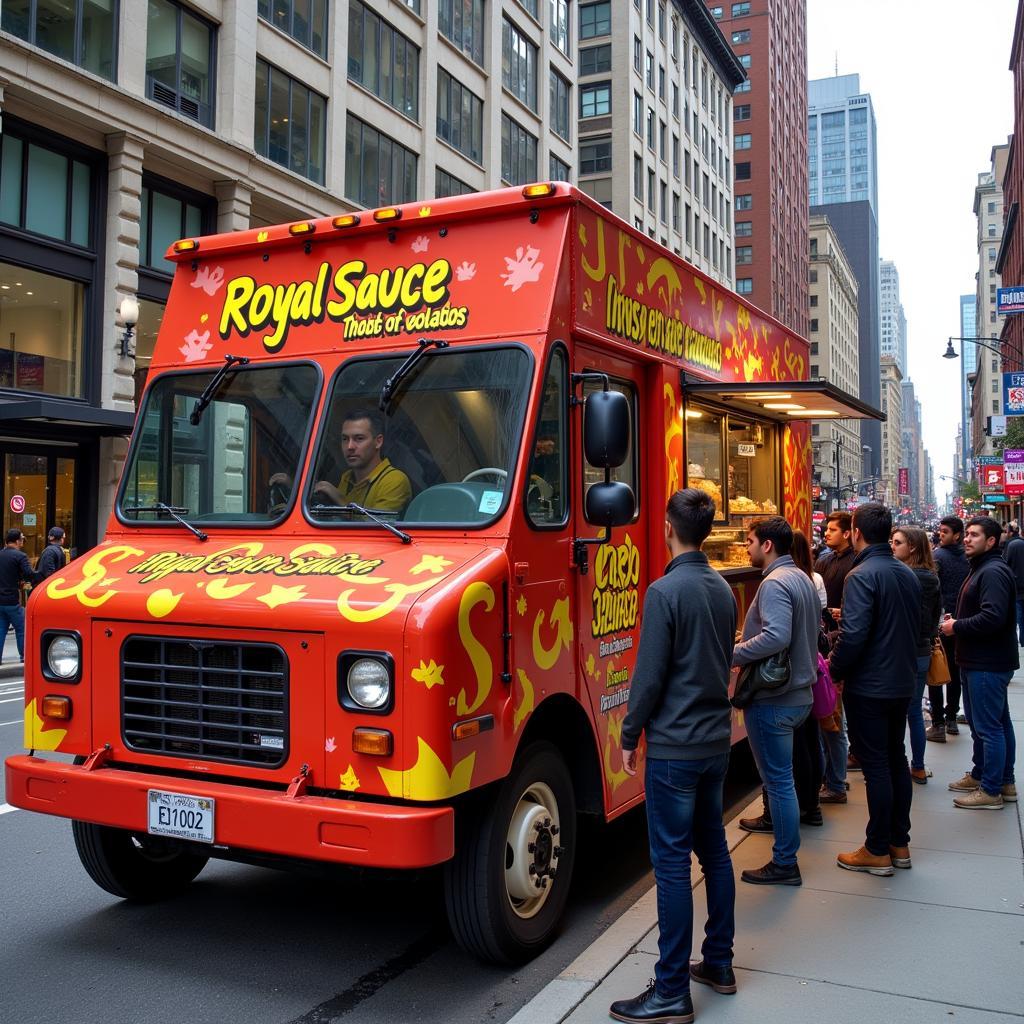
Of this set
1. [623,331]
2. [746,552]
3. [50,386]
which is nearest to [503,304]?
[623,331]

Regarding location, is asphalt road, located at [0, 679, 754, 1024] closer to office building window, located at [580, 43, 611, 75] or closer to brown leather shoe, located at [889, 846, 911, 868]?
brown leather shoe, located at [889, 846, 911, 868]

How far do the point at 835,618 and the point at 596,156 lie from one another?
47.5 metres

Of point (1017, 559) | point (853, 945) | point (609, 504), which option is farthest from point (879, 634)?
point (1017, 559)

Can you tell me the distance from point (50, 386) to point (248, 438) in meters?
16.1

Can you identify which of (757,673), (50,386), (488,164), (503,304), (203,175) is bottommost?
(757,673)

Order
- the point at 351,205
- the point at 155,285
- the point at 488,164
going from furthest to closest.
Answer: the point at 488,164, the point at 351,205, the point at 155,285

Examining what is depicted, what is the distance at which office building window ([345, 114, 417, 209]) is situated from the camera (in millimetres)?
26625

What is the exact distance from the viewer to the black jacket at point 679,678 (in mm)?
3920

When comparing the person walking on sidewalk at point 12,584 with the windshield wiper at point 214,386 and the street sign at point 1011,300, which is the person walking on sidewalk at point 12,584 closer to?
the windshield wiper at point 214,386

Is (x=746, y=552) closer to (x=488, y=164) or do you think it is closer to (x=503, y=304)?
(x=503, y=304)

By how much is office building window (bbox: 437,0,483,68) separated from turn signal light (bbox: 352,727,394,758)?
3028 cm

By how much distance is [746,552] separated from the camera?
7.50 m

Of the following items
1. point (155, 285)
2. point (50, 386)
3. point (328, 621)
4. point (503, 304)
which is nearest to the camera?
point (328, 621)

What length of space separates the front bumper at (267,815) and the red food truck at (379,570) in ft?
0.04
